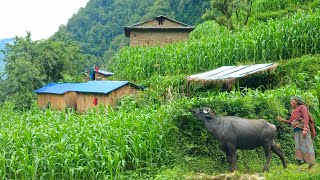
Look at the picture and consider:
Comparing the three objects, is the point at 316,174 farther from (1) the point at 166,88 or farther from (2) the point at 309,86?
(1) the point at 166,88

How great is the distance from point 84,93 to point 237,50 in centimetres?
696

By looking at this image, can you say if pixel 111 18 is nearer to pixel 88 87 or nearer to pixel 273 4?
pixel 273 4

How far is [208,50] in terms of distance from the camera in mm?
16797

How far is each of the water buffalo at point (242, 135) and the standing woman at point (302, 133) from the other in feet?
1.28

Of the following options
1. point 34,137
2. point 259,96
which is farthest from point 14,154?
point 259,96

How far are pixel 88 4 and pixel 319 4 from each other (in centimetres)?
6653

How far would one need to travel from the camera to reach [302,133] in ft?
23.4

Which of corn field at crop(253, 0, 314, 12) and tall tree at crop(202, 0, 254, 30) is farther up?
corn field at crop(253, 0, 314, 12)

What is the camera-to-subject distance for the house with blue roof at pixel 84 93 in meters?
16.7

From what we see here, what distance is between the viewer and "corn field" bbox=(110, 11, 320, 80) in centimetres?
1412

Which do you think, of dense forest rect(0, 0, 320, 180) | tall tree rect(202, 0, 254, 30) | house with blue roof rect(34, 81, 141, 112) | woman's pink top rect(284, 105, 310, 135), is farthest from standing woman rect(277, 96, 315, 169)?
tall tree rect(202, 0, 254, 30)

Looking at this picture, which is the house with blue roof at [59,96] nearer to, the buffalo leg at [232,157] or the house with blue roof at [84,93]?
the house with blue roof at [84,93]

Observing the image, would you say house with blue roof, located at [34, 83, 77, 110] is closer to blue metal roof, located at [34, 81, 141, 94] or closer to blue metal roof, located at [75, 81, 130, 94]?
blue metal roof, located at [34, 81, 141, 94]

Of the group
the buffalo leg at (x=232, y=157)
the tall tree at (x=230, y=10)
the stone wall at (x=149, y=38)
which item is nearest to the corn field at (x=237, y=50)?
the tall tree at (x=230, y=10)
